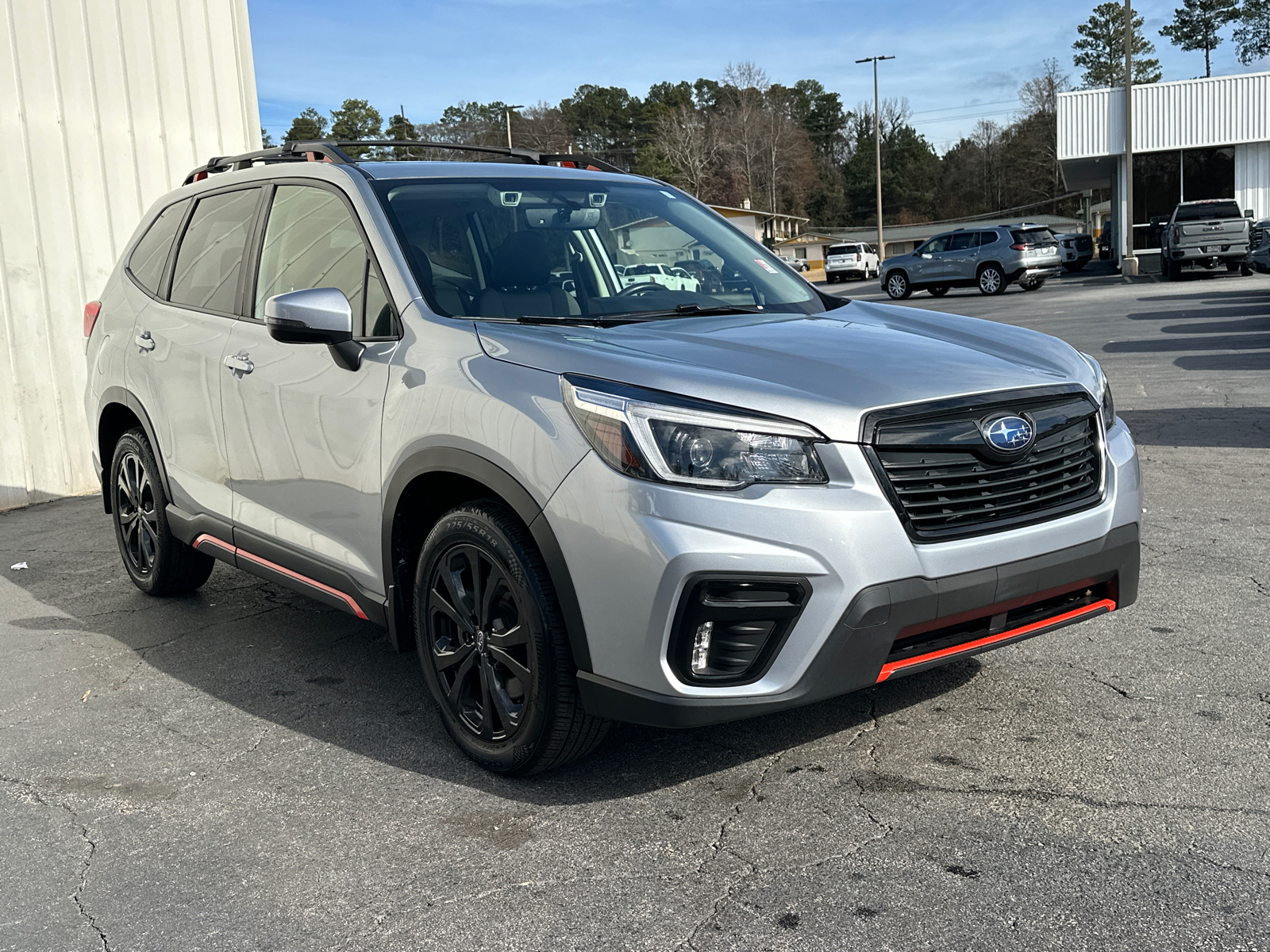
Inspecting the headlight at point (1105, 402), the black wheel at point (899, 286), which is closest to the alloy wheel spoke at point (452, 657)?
the headlight at point (1105, 402)

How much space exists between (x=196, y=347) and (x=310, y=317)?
4.28 feet

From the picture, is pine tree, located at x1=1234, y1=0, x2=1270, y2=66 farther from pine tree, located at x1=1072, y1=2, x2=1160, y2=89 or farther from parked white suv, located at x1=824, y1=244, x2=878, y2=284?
parked white suv, located at x1=824, y1=244, x2=878, y2=284

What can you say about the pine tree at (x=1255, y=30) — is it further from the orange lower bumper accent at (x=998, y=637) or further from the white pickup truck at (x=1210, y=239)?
the orange lower bumper accent at (x=998, y=637)

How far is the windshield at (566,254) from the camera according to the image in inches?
150

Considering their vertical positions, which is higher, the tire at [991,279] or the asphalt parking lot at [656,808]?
the tire at [991,279]

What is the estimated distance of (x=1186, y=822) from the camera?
2.96m

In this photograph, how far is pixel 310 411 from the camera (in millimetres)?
3959

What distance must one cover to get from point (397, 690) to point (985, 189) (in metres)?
126

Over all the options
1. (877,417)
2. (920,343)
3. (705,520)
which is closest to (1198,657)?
(920,343)

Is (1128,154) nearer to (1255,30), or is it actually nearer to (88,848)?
(88,848)

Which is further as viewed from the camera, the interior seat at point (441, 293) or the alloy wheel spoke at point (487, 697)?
the interior seat at point (441, 293)

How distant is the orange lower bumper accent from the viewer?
3021 millimetres

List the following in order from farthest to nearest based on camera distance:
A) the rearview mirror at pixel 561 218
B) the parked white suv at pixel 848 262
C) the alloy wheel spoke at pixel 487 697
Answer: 1. the parked white suv at pixel 848 262
2. the rearview mirror at pixel 561 218
3. the alloy wheel spoke at pixel 487 697

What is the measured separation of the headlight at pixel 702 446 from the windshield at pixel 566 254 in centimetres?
95
